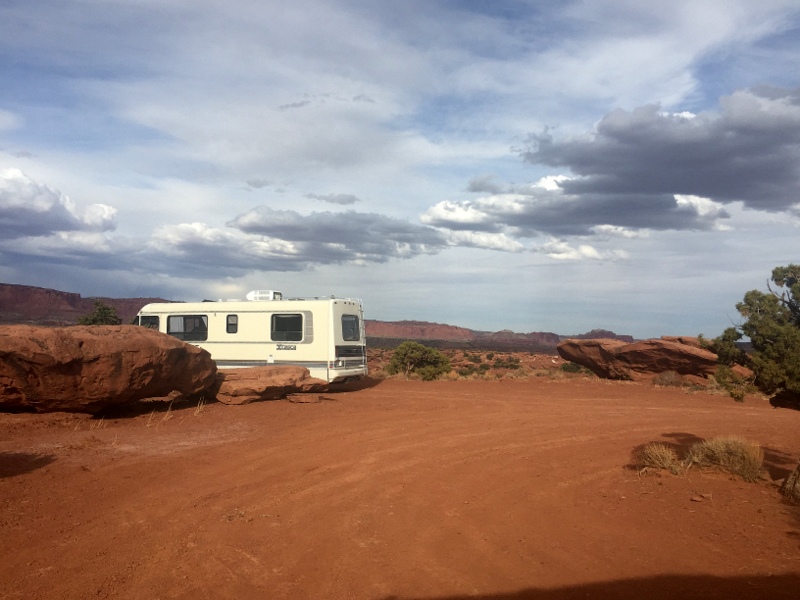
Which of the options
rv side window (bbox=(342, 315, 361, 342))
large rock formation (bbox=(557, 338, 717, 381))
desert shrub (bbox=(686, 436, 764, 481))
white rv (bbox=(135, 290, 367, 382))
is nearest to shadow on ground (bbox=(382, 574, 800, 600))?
desert shrub (bbox=(686, 436, 764, 481))

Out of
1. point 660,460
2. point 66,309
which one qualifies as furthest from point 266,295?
point 66,309

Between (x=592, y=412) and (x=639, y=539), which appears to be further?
(x=592, y=412)

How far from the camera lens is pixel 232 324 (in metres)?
20.2

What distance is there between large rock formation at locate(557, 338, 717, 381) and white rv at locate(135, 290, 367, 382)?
12493 millimetres

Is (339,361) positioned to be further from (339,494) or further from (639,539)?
(639,539)

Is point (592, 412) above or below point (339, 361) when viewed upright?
below

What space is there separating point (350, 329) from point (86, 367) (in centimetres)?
847

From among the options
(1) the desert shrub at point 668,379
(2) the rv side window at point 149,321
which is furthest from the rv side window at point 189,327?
(1) the desert shrub at point 668,379

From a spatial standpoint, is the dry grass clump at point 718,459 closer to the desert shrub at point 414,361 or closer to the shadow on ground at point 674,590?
the shadow on ground at point 674,590

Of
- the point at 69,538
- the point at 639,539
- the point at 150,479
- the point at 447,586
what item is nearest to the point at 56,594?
the point at 69,538

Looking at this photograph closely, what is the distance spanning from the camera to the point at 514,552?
594cm

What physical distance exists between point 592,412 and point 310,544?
1131 centimetres

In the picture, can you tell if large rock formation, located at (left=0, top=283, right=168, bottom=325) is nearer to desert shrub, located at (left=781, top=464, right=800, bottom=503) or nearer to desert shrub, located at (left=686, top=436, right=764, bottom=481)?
desert shrub, located at (left=686, top=436, right=764, bottom=481)

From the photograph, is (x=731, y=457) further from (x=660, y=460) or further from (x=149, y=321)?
(x=149, y=321)
